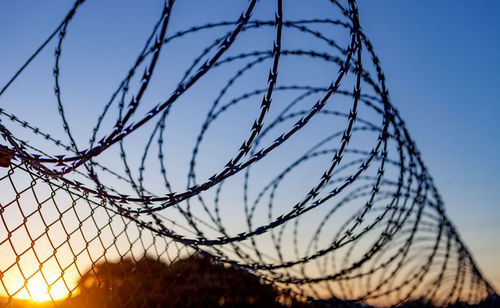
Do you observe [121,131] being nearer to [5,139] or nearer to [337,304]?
[5,139]

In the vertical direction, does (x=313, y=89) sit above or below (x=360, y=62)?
above

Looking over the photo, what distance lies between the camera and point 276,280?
352cm

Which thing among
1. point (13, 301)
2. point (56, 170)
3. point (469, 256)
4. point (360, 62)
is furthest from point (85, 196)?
point (469, 256)

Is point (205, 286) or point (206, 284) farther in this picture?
point (206, 284)

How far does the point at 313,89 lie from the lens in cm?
415

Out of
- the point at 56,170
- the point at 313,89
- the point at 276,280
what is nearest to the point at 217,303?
the point at 276,280

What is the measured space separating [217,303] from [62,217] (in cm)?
326

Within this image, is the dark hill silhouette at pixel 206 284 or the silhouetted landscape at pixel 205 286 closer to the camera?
the silhouetted landscape at pixel 205 286

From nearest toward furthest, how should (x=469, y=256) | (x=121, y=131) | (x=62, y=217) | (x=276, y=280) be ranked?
1. (x=121, y=131)
2. (x=62, y=217)
3. (x=276, y=280)
4. (x=469, y=256)

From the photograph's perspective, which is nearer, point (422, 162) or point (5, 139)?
point (5, 139)

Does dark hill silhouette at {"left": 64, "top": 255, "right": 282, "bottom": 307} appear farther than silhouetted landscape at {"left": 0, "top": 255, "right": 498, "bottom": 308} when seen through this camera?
Yes

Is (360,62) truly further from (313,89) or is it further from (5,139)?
(5,139)

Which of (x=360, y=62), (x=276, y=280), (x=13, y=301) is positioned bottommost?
(x=13, y=301)

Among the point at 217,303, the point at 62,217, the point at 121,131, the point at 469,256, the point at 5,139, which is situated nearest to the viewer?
the point at 121,131
